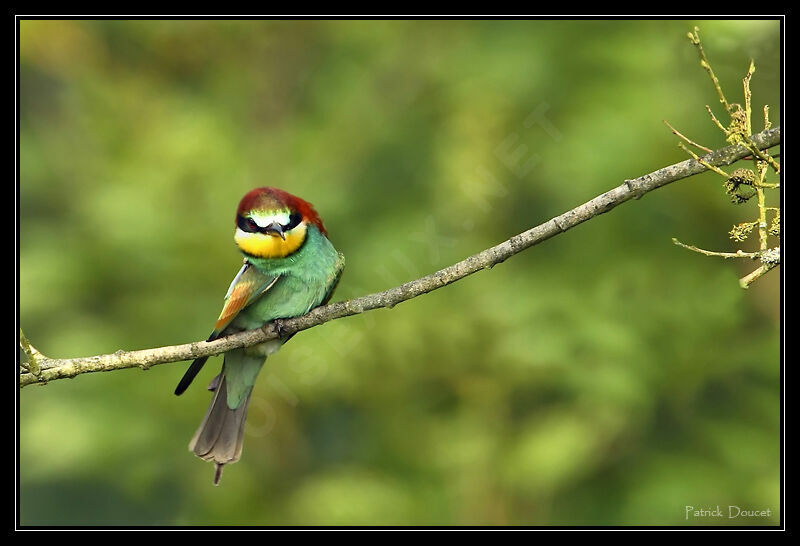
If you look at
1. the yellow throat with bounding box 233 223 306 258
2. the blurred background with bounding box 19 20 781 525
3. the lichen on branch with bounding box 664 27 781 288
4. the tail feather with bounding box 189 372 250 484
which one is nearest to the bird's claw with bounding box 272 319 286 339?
the yellow throat with bounding box 233 223 306 258

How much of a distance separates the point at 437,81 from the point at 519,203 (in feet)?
4.07

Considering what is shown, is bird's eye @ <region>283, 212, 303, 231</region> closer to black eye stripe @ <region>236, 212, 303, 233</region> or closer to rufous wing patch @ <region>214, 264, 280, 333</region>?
black eye stripe @ <region>236, 212, 303, 233</region>

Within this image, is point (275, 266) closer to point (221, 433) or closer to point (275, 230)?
point (275, 230)

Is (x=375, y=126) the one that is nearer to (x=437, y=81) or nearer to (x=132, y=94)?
(x=437, y=81)

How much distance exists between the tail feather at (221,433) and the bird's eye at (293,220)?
69 centimetres

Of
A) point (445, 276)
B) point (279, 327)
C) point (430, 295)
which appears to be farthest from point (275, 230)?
point (430, 295)

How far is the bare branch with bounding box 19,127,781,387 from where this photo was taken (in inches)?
83.0

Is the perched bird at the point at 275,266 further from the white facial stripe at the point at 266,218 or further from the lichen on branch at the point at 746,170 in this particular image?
the lichen on branch at the point at 746,170

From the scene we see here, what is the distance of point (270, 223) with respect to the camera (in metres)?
2.89

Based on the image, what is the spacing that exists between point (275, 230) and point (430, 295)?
203 centimetres
